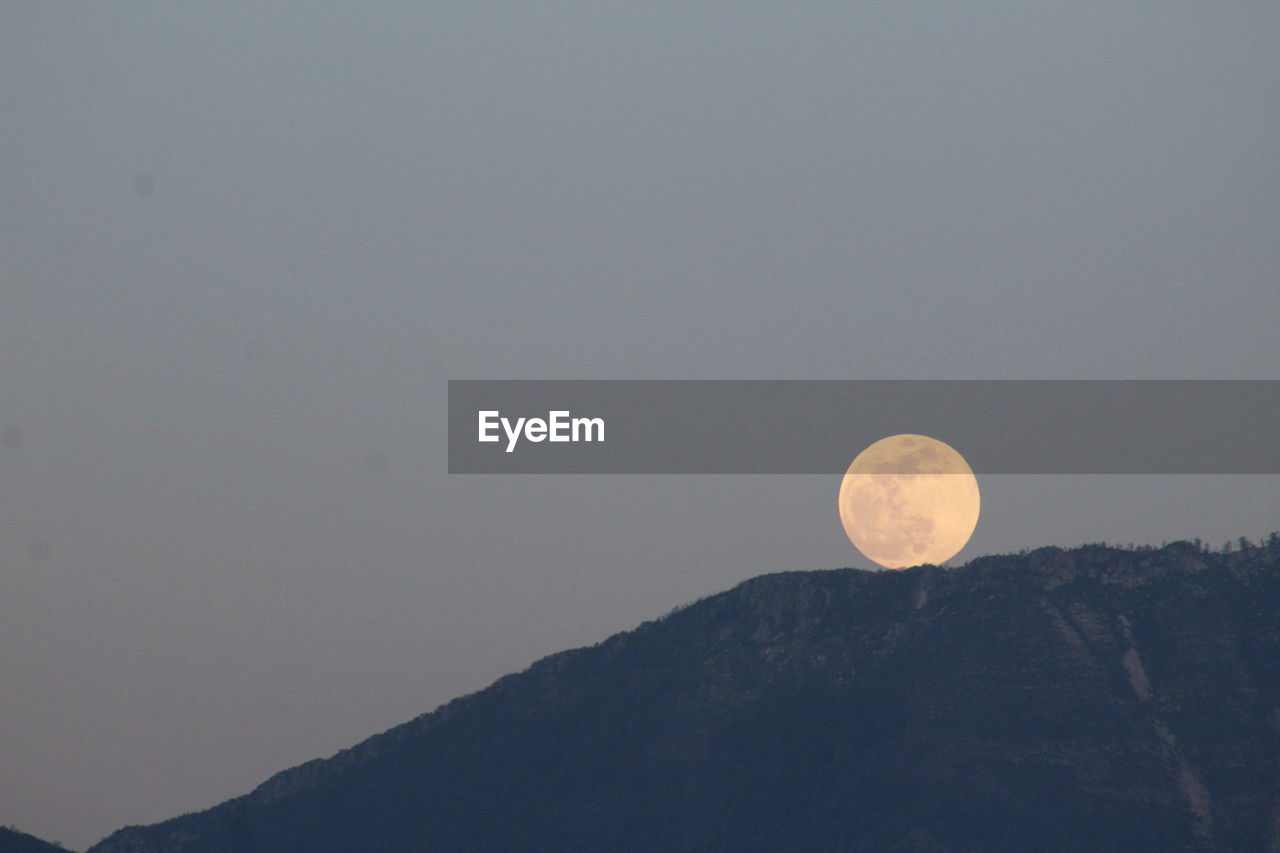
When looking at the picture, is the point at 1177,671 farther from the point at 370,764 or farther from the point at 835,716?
the point at 370,764

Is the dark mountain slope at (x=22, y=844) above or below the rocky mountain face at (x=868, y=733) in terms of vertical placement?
below

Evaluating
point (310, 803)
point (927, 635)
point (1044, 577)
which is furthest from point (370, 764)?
point (1044, 577)

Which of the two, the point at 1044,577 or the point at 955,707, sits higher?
the point at 1044,577

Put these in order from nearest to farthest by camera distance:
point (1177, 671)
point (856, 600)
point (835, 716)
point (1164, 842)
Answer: point (1164, 842), point (1177, 671), point (835, 716), point (856, 600)

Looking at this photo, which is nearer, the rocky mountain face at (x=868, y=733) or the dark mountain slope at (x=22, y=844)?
the rocky mountain face at (x=868, y=733)

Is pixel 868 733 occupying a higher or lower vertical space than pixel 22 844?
higher
